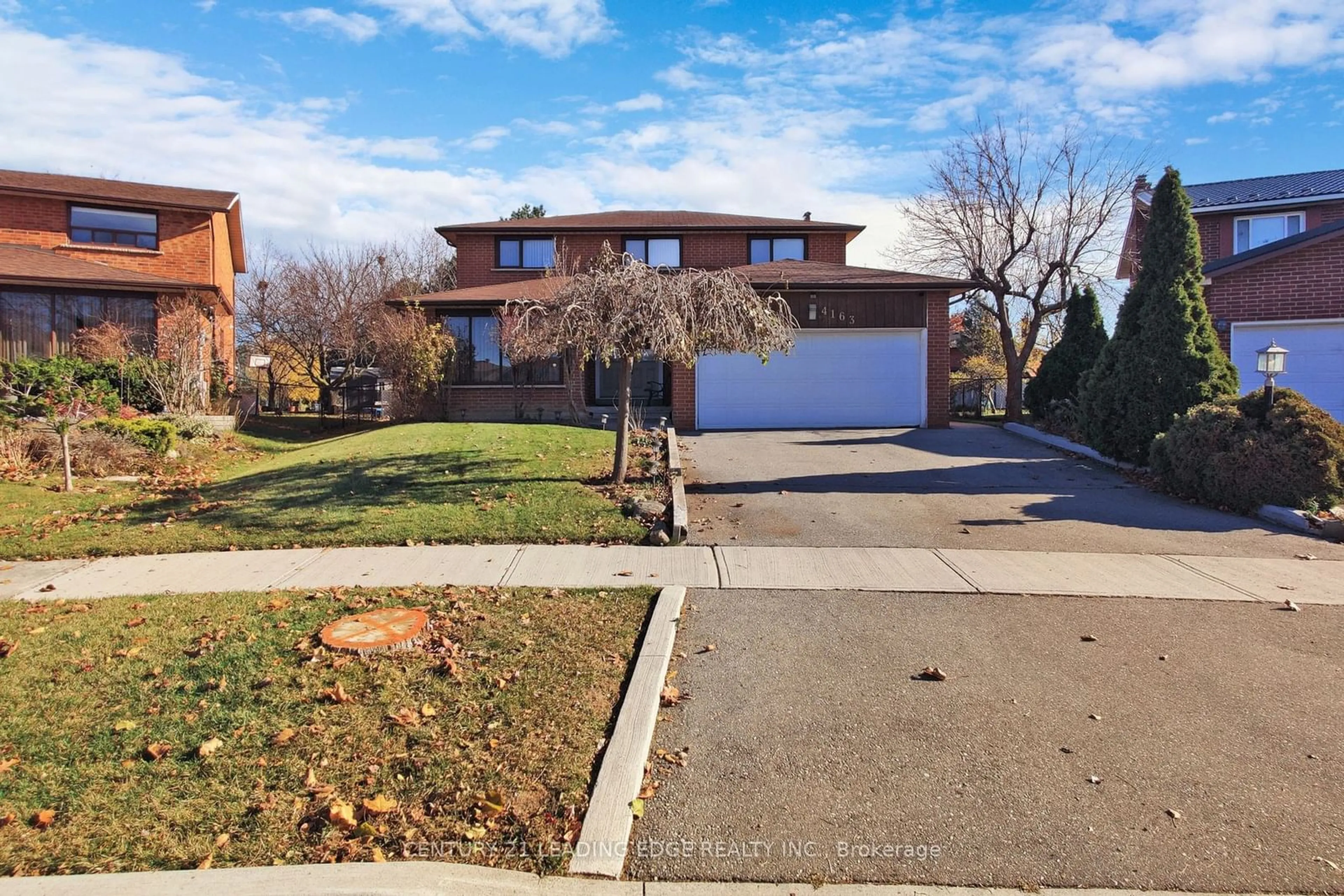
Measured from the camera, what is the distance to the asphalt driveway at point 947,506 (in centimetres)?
884

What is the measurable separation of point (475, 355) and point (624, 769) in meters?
18.8

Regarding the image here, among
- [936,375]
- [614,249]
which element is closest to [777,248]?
[614,249]

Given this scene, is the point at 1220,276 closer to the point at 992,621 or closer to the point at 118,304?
the point at 992,621

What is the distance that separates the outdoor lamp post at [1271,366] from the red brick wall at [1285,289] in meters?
7.60

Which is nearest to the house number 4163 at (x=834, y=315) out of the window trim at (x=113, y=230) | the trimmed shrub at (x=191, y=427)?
the trimmed shrub at (x=191, y=427)

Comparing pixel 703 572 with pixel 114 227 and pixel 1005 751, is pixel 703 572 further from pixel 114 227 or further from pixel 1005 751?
pixel 114 227

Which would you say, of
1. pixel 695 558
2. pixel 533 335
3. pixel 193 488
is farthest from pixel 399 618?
pixel 193 488

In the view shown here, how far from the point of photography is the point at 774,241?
26.6 m

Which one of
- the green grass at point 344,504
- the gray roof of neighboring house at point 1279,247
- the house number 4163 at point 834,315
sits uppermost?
the gray roof of neighboring house at point 1279,247

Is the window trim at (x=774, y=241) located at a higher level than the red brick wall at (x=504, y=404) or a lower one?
higher

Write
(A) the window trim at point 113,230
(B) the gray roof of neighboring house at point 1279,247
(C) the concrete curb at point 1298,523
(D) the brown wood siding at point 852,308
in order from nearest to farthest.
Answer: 1. (C) the concrete curb at point 1298,523
2. (B) the gray roof of neighboring house at point 1279,247
3. (D) the brown wood siding at point 852,308
4. (A) the window trim at point 113,230

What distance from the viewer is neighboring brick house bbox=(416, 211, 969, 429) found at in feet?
64.4

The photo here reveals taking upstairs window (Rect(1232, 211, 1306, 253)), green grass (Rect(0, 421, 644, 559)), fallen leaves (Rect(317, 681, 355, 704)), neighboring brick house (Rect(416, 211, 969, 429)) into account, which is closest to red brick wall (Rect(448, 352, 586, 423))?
neighboring brick house (Rect(416, 211, 969, 429))

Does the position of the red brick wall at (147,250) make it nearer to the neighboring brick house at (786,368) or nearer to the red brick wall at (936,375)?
the neighboring brick house at (786,368)
